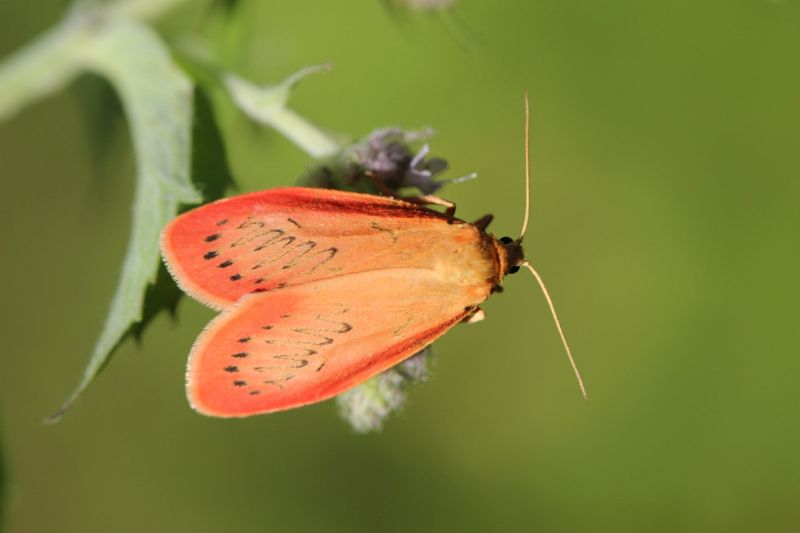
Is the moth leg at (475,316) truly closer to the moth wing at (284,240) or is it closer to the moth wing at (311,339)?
the moth wing at (311,339)

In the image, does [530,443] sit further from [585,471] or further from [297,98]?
[297,98]

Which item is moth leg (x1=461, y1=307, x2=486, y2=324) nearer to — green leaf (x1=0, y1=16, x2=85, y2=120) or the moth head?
the moth head

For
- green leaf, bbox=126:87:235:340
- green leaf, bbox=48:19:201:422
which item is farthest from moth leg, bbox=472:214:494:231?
green leaf, bbox=48:19:201:422

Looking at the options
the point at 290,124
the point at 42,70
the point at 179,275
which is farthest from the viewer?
the point at 42,70

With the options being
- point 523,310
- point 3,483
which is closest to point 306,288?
point 3,483

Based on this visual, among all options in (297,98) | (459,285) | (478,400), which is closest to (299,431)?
(478,400)

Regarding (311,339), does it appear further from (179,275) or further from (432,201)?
(432,201)

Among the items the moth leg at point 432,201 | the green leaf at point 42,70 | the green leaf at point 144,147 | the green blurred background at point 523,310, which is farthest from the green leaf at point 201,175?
the green blurred background at point 523,310
